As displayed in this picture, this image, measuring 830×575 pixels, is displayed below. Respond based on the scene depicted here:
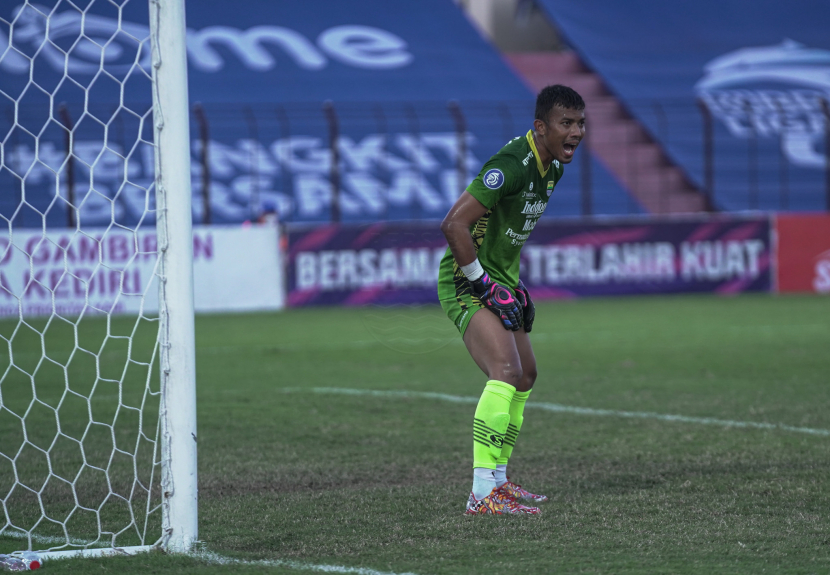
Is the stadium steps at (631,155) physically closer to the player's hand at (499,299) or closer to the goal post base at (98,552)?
the player's hand at (499,299)

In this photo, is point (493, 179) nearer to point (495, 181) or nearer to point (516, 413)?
point (495, 181)

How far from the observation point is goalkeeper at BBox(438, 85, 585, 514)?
14.5ft

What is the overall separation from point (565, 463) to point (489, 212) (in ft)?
5.33

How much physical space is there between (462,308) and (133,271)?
12210mm

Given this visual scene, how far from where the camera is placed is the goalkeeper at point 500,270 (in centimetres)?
442

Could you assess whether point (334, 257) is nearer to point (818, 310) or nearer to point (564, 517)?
point (818, 310)

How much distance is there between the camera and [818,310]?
1509 centimetres

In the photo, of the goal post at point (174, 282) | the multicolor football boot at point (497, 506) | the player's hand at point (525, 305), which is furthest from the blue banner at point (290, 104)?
the goal post at point (174, 282)

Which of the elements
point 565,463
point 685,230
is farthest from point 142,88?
point 565,463

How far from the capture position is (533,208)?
15.4 ft

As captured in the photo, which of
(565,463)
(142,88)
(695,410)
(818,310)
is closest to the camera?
(565,463)

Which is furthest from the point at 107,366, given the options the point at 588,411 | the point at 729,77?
the point at 729,77

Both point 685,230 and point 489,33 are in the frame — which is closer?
point 685,230

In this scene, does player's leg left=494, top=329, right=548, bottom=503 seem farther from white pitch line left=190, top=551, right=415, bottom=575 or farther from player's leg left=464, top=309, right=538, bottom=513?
white pitch line left=190, top=551, right=415, bottom=575
